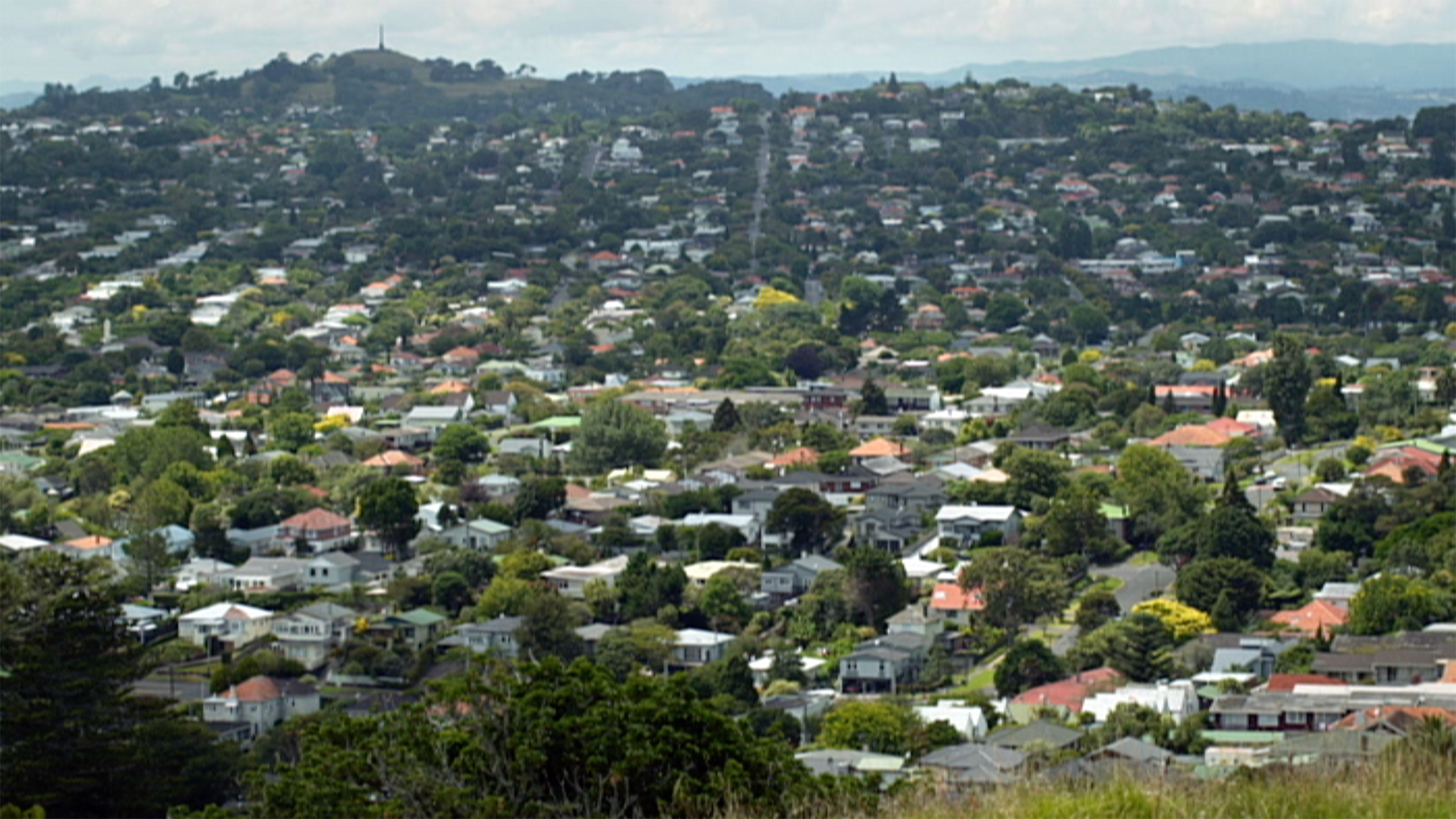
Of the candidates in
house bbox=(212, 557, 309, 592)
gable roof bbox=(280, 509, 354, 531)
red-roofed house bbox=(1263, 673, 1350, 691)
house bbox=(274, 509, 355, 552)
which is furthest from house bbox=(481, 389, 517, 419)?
red-roofed house bbox=(1263, 673, 1350, 691)

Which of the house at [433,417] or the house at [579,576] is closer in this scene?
the house at [579,576]

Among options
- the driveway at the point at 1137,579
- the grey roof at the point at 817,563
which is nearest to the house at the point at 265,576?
the grey roof at the point at 817,563

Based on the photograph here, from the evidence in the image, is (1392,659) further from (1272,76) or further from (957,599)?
(1272,76)

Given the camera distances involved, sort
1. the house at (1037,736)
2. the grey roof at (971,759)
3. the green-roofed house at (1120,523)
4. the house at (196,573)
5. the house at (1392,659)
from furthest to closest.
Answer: the green-roofed house at (1120,523)
the house at (196,573)
the house at (1392,659)
the house at (1037,736)
the grey roof at (971,759)

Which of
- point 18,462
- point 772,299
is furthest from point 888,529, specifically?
point 772,299

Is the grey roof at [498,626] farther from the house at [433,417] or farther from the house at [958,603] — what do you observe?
the house at [433,417]

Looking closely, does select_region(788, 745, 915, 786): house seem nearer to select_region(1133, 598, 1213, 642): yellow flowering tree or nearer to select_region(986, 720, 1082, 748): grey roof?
select_region(986, 720, 1082, 748): grey roof
